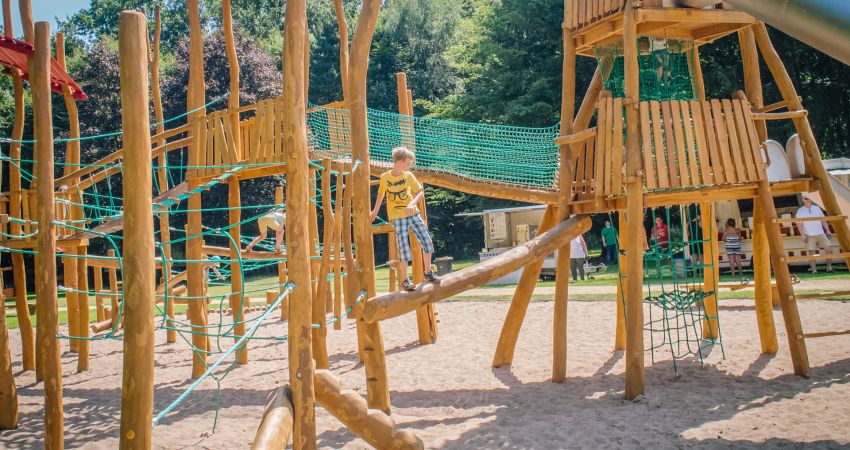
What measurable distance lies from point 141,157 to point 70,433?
16.0 feet

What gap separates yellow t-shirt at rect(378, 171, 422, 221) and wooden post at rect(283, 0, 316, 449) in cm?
272

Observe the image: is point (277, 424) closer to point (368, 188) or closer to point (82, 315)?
point (368, 188)

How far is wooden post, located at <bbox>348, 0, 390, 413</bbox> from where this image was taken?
20.9 feet

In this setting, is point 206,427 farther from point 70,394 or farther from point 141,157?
point 141,157

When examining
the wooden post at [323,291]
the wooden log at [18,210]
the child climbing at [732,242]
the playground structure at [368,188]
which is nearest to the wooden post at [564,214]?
the playground structure at [368,188]

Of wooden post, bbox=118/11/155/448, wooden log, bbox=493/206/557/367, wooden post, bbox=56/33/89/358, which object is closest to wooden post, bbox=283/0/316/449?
wooden post, bbox=118/11/155/448

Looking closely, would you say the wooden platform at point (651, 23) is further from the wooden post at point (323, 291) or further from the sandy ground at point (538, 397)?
the sandy ground at point (538, 397)

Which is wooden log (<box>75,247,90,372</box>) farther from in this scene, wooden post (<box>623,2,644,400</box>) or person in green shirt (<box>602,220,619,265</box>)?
person in green shirt (<box>602,220,619,265</box>)

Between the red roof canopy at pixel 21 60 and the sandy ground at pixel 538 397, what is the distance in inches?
164

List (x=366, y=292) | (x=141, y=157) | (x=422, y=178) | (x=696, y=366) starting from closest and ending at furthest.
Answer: (x=141, y=157)
(x=366, y=292)
(x=696, y=366)
(x=422, y=178)

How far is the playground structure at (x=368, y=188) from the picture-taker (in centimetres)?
352

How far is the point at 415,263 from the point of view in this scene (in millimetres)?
10539

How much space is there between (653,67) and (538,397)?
415cm

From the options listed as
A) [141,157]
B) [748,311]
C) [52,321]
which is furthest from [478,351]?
[141,157]
